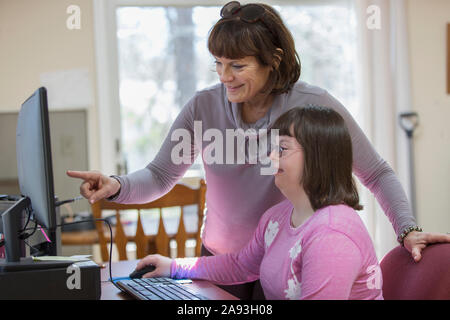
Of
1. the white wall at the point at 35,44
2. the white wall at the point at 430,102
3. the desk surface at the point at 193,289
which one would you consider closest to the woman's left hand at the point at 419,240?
the desk surface at the point at 193,289

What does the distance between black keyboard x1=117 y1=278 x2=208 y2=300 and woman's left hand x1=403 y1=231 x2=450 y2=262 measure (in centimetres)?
45

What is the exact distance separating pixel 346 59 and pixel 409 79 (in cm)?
42

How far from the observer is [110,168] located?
127 inches

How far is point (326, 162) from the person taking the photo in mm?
1059

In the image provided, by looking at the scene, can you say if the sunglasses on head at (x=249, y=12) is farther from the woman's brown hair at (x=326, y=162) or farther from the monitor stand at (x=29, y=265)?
the monitor stand at (x=29, y=265)

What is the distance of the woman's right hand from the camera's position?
1192mm

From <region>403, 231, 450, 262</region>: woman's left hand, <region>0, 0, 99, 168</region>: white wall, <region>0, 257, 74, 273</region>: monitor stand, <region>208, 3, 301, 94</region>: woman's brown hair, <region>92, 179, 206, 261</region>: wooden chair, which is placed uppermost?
<region>0, 0, 99, 168</region>: white wall

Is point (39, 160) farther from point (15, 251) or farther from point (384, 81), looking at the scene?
point (384, 81)

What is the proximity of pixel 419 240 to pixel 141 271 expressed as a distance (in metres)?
0.64

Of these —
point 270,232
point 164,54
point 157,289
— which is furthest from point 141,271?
point 164,54

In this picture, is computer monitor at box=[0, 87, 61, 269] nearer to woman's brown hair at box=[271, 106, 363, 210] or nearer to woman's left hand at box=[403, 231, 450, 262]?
woman's brown hair at box=[271, 106, 363, 210]

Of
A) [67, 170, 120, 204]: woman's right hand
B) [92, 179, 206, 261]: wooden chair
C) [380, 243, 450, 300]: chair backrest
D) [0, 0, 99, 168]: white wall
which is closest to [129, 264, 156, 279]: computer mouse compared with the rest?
[67, 170, 120, 204]: woman's right hand

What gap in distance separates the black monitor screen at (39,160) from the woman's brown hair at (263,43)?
467 mm
